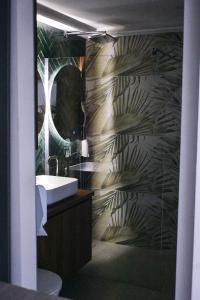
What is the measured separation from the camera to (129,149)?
3.91 meters

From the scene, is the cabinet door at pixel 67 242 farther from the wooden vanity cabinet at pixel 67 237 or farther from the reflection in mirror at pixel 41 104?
the reflection in mirror at pixel 41 104

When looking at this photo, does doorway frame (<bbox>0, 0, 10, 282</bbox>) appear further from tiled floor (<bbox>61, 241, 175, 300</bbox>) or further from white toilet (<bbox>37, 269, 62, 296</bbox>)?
tiled floor (<bbox>61, 241, 175, 300</bbox>)

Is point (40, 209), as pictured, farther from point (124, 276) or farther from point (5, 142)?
point (124, 276)

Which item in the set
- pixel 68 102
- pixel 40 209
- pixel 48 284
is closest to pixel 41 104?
pixel 68 102

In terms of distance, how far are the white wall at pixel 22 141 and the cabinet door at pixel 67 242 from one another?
0.80 metres

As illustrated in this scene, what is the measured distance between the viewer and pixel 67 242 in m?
2.89

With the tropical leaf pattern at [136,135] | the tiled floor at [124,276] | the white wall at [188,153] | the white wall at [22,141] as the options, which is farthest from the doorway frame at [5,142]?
the tropical leaf pattern at [136,135]

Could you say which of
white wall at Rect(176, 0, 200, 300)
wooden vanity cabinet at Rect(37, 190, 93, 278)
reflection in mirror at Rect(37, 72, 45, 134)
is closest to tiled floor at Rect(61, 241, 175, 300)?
wooden vanity cabinet at Rect(37, 190, 93, 278)

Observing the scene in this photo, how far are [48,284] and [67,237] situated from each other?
81 cm

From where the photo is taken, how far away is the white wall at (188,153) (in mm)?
1357

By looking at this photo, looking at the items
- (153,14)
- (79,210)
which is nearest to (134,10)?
(153,14)

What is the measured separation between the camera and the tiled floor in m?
2.94

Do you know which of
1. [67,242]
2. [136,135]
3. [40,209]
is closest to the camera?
[40,209]

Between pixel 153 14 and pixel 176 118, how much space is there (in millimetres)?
1051
